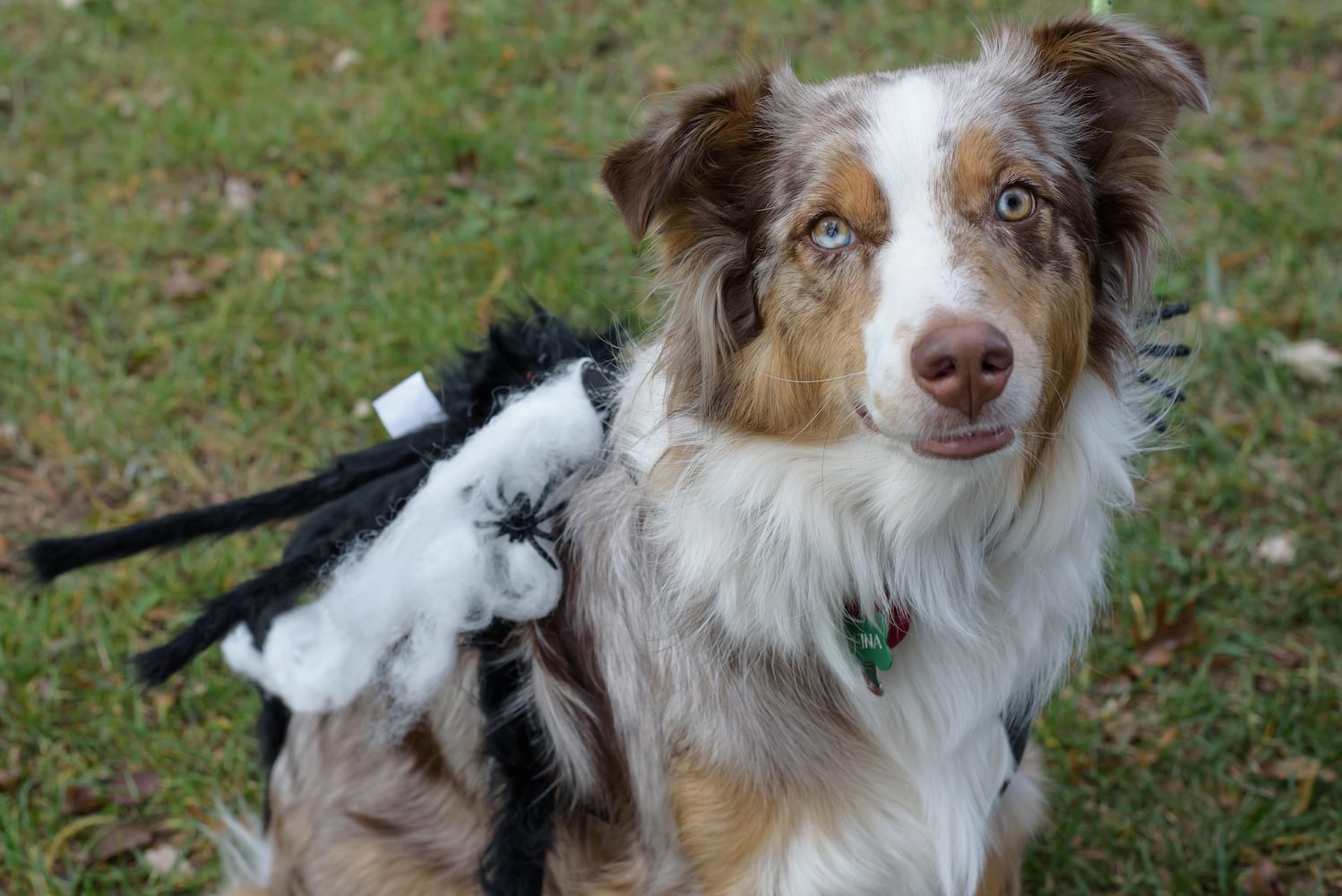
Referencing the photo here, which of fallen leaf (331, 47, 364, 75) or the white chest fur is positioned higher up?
fallen leaf (331, 47, 364, 75)

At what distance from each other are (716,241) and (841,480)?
0.55 metres

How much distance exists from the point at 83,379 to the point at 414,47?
268 cm

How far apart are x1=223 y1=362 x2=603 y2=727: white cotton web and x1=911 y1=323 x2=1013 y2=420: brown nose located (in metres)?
0.93

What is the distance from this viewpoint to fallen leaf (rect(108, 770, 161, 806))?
3654 millimetres

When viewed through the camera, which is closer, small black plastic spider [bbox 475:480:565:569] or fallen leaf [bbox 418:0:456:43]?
small black plastic spider [bbox 475:480:565:569]

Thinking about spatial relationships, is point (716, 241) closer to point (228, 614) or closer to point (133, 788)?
point (228, 614)

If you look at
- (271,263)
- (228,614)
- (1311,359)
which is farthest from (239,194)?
(1311,359)

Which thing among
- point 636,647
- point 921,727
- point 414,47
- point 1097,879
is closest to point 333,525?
point 636,647

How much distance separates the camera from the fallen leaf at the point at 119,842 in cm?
351

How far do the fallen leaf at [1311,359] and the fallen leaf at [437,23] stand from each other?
448 cm

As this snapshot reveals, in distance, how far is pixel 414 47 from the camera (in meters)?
6.45

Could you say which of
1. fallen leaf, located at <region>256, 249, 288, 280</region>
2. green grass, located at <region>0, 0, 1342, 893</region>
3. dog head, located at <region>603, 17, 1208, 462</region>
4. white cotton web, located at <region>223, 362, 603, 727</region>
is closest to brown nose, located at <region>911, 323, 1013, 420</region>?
dog head, located at <region>603, 17, 1208, 462</region>

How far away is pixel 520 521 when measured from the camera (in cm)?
258

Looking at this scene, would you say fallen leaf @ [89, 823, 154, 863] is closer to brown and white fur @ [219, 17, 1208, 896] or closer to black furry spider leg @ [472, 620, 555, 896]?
black furry spider leg @ [472, 620, 555, 896]
